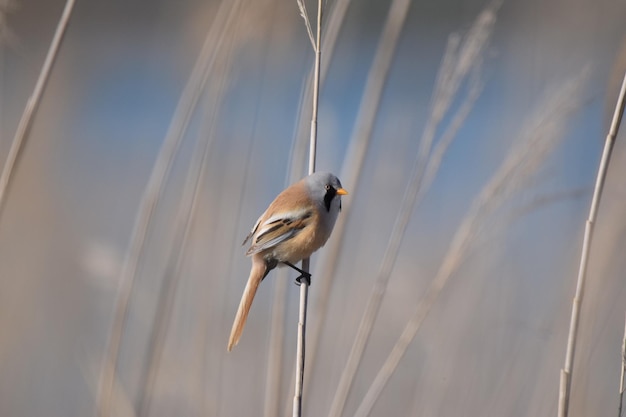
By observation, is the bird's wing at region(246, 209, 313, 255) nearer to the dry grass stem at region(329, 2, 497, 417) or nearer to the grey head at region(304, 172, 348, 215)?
the grey head at region(304, 172, 348, 215)

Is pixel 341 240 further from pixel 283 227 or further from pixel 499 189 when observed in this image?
pixel 499 189

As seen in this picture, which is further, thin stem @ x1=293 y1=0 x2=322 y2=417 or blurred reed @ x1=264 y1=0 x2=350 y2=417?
blurred reed @ x1=264 y1=0 x2=350 y2=417

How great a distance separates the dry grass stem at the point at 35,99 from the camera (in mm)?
1589

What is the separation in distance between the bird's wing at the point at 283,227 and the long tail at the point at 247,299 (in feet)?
0.21

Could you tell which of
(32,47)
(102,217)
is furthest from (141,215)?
(32,47)

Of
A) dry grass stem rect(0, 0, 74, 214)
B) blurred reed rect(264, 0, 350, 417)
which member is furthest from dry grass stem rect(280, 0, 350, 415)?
dry grass stem rect(0, 0, 74, 214)

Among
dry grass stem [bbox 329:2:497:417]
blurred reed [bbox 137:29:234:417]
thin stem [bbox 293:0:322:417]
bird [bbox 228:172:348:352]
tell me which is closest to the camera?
thin stem [bbox 293:0:322:417]

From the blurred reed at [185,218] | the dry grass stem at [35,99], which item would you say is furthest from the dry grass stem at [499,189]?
the dry grass stem at [35,99]

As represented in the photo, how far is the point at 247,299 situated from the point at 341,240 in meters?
0.32

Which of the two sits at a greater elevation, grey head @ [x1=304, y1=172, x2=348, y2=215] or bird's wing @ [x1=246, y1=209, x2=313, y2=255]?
grey head @ [x1=304, y1=172, x2=348, y2=215]

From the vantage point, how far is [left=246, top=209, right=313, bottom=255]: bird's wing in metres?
2.12

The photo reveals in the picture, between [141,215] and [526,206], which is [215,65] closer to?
[141,215]

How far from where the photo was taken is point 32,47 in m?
4.81

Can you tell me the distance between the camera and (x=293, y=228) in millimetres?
2139
